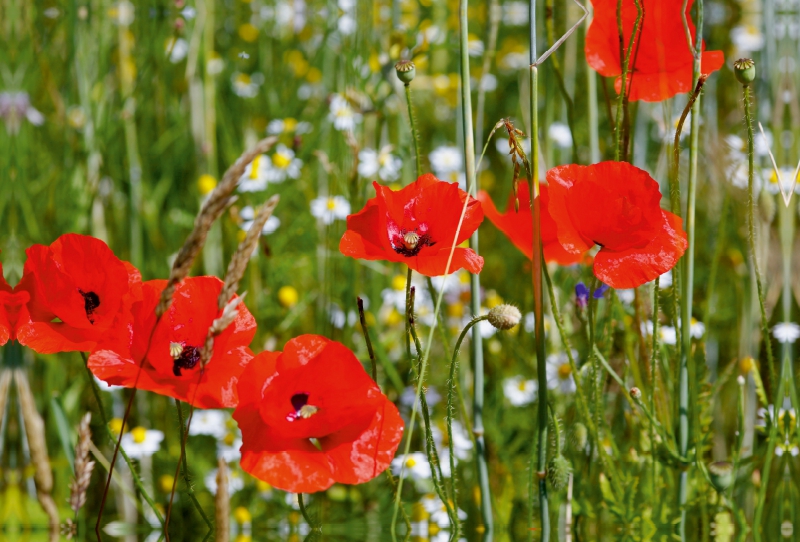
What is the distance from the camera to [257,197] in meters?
1.89

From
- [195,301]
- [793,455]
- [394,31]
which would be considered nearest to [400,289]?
[394,31]

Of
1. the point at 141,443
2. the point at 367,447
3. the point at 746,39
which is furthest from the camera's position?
the point at 746,39

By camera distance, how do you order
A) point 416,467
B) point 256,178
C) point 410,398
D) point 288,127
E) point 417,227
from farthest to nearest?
point 288,127 < point 256,178 < point 410,398 < point 416,467 < point 417,227

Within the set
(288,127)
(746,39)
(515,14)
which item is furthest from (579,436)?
(515,14)

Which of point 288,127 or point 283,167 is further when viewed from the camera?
point 288,127

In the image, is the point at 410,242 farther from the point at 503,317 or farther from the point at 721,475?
the point at 721,475

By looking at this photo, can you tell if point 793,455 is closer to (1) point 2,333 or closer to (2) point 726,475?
(2) point 726,475

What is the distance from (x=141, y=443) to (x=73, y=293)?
2.14ft

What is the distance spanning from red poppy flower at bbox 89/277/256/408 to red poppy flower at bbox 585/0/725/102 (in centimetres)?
52

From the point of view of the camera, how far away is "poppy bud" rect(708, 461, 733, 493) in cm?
97

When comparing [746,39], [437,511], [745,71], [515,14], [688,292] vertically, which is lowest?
[437,511]

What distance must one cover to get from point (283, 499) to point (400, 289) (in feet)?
1.75

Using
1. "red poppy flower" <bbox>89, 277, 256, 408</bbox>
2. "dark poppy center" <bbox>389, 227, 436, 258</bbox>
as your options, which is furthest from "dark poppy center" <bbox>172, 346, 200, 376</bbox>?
"dark poppy center" <bbox>389, 227, 436, 258</bbox>

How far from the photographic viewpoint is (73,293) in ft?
2.78
